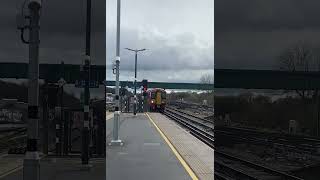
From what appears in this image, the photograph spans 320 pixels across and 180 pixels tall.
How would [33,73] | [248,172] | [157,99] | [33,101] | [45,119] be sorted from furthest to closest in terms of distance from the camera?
[157,99] → [45,119] → [248,172] → [33,73] → [33,101]

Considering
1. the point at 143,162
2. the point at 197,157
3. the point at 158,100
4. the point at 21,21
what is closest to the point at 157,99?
the point at 158,100

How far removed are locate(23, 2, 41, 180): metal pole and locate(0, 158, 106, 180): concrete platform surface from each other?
175 inches

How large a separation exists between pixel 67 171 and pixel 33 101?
6037mm

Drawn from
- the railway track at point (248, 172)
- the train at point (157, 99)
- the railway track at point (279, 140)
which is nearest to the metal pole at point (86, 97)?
the railway track at point (248, 172)

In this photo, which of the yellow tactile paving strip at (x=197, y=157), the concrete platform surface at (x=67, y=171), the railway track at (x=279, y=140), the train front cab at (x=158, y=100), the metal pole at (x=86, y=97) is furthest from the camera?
the train front cab at (x=158, y=100)

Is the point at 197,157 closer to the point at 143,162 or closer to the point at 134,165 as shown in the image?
the point at 143,162

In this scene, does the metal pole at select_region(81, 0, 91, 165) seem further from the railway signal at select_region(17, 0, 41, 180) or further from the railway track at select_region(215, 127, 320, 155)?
the railway track at select_region(215, 127, 320, 155)

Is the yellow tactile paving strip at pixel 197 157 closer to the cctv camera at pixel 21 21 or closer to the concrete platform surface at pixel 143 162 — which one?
the concrete platform surface at pixel 143 162

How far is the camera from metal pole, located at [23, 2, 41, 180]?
884cm

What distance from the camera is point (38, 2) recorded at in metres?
9.12

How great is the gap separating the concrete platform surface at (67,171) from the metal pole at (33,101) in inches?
175

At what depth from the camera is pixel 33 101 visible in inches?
358

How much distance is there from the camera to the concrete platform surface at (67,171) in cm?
1358

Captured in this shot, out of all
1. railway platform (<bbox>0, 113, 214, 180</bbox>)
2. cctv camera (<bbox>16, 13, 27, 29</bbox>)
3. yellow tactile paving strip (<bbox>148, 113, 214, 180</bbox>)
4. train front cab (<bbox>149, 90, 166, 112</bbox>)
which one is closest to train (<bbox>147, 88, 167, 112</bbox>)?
train front cab (<bbox>149, 90, 166, 112</bbox>)
